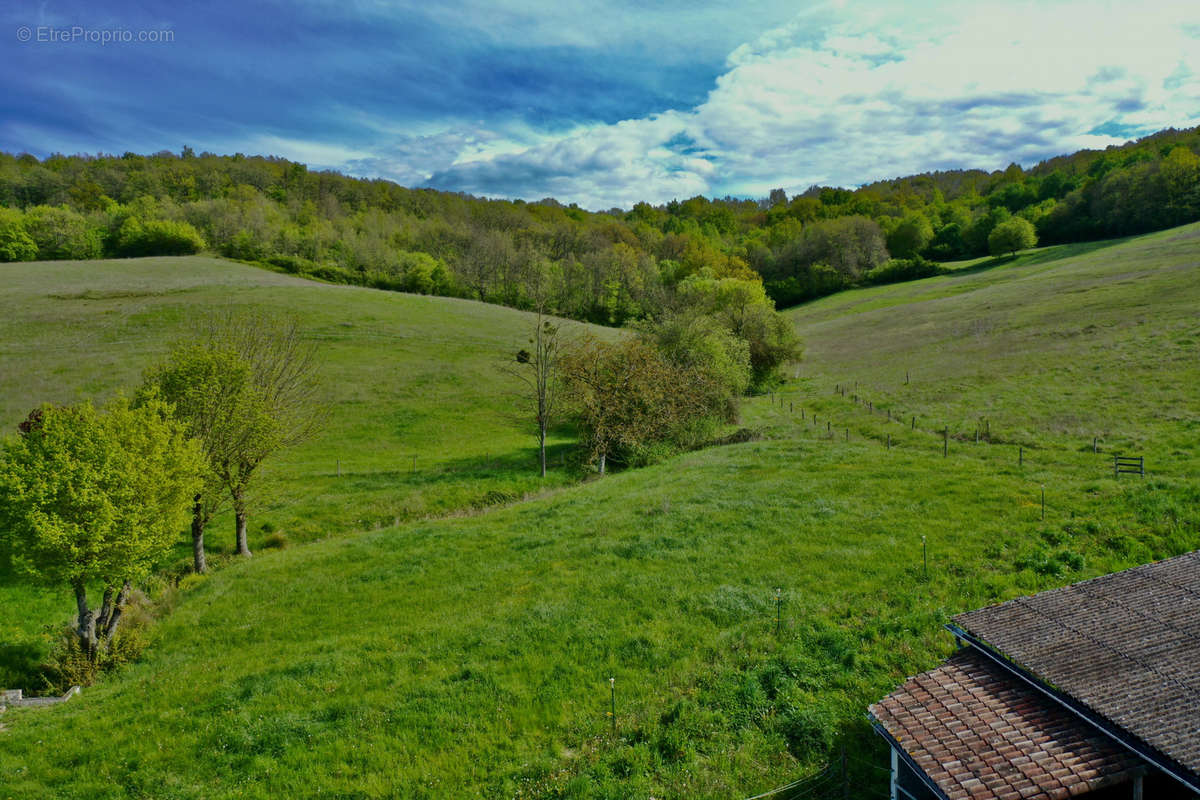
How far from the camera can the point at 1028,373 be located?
39.8 metres

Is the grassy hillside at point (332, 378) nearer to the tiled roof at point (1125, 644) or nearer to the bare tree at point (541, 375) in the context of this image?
the bare tree at point (541, 375)

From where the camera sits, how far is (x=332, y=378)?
50.2 m

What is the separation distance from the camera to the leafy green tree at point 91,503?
50.4 ft

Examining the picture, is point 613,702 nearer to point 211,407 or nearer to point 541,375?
point 211,407

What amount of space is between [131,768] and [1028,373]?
48536 mm

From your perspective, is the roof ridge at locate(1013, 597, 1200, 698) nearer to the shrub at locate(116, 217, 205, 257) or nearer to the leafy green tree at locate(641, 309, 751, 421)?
the leafy green tree at locate(641, 309, 751, 421)

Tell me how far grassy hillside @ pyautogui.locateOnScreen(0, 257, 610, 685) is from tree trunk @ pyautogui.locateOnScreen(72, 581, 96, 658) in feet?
4.67

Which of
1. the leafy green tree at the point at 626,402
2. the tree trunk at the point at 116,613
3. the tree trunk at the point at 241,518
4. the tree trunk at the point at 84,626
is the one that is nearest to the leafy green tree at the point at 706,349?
the leafy green tree at the point at 626,402

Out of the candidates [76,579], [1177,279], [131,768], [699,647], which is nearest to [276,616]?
[76,579]

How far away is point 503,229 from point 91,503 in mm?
136829

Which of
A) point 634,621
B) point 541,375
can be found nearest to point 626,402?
point 541,375

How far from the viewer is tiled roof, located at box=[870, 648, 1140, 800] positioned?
793 centimetres

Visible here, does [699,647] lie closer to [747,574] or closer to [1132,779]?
[747,574]

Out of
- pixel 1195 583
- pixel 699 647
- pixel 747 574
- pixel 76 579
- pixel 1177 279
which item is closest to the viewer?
pixel 1195 583
